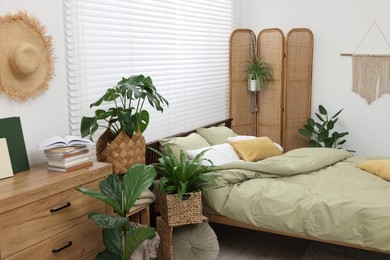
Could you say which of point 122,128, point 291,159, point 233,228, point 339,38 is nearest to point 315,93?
point 339,38

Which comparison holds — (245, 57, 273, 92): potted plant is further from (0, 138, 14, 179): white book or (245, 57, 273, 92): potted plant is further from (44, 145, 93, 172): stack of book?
(0, 138, 14, 179): white book

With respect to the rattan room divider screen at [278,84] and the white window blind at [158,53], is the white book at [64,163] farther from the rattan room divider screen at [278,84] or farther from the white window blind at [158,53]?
the rattan room divider screen at [278,84]

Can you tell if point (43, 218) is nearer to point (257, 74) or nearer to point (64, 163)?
point (64, 163)

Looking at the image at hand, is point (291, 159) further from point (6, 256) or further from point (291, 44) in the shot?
point (6, 256)

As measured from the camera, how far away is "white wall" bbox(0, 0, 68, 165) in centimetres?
255

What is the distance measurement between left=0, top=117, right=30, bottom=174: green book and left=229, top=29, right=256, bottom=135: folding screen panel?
3031 millimetres

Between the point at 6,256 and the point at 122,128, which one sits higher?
the point at 122,128

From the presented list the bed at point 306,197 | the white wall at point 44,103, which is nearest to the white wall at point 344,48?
the bed at point 306,197

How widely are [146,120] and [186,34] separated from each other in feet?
5.29

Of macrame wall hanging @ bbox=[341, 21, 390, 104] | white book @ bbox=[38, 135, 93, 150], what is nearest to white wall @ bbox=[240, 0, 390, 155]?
macrame wall hanging @ bbox=[341, 21, 390, 104]

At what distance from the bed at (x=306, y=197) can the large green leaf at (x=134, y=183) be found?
0.82 m

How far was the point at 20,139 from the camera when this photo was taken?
99.3 inches

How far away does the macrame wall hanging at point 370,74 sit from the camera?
4.88 m

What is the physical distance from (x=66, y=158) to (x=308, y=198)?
1.66 m
